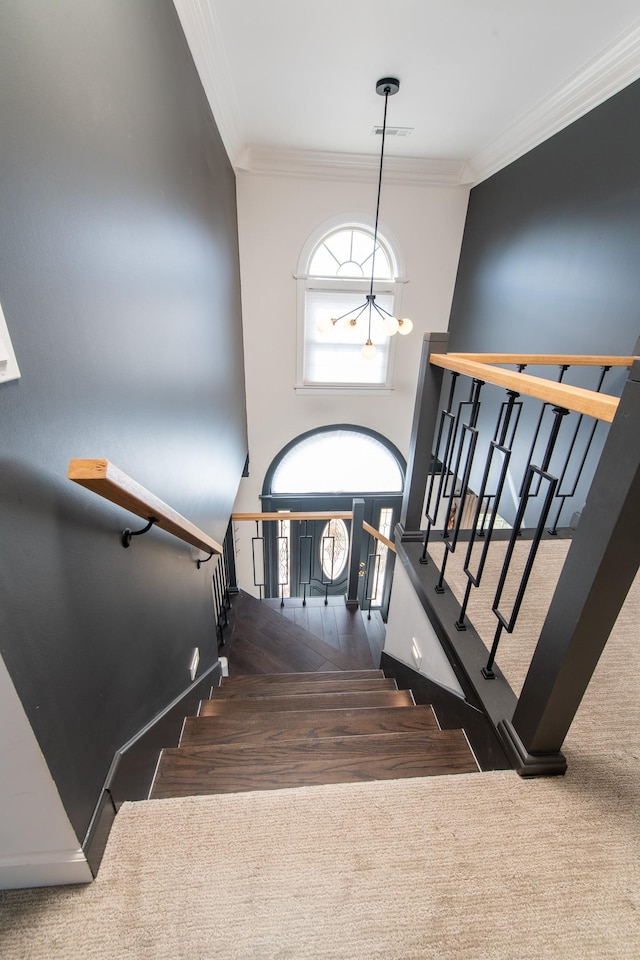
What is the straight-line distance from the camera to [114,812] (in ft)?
3.24

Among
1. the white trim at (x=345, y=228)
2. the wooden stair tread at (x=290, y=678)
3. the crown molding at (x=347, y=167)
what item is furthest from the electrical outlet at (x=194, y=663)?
the crown molding at (x=347, y=167)

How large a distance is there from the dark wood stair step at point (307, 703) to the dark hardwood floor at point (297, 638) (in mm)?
1198

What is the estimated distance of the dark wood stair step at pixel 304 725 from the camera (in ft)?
4.72

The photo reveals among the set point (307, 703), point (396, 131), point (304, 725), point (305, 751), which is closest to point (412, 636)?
point (307, 703)

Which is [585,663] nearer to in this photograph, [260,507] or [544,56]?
[544,56]

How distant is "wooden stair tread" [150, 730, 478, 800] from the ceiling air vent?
14.2 ft

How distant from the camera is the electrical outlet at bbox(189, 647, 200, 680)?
1.92 metres

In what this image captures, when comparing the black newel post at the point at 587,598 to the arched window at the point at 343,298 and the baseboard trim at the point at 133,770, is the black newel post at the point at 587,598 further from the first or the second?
the arched window at the point at 343,298

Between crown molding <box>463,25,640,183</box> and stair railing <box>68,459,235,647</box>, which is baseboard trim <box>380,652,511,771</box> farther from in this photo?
crown molding <box>463,25,640,183</box>

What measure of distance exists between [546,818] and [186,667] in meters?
1.47

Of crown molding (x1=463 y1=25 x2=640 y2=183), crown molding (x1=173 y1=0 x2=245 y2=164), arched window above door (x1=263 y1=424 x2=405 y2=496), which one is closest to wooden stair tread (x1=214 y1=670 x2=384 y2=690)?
arched window above door (x1=263 y1=424 x2=405 y2=496)

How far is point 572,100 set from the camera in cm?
268

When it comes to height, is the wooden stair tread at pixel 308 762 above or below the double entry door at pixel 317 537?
above

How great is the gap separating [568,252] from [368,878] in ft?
11.7
